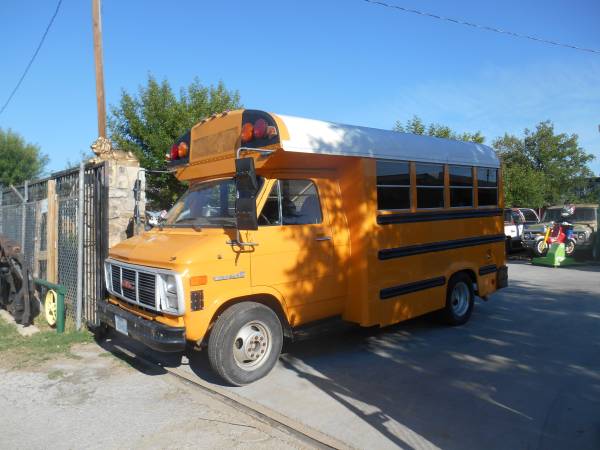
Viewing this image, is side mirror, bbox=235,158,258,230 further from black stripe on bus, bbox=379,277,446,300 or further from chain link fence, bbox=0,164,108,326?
chain link fence, bbox=0,164,108,326

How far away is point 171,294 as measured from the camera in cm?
455

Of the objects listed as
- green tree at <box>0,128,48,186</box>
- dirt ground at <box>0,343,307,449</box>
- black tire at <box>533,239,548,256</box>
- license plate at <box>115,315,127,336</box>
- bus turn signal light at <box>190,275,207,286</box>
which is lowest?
dirt ground at <box>0,343,307,449</box>

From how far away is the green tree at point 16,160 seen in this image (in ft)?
88.3

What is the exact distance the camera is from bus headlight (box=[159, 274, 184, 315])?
4.43 m

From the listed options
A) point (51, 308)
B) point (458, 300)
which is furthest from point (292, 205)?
point (51, 308)

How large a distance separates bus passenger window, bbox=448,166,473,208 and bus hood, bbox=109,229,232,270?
3765mm

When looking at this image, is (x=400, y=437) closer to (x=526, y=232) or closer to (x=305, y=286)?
(x=305, y=286)

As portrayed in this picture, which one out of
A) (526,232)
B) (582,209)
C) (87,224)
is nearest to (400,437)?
(87,224)

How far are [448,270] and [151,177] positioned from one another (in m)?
10.2

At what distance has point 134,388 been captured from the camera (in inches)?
195

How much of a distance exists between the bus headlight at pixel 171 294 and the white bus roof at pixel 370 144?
1720 mm

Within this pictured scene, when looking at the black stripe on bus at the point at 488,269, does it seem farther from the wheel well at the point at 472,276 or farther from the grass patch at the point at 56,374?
the grass patch at the point at 56,374

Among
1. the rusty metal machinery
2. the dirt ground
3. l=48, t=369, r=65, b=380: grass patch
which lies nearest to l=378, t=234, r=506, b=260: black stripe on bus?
the dirt ground

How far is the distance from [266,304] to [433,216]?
283 centimetres
